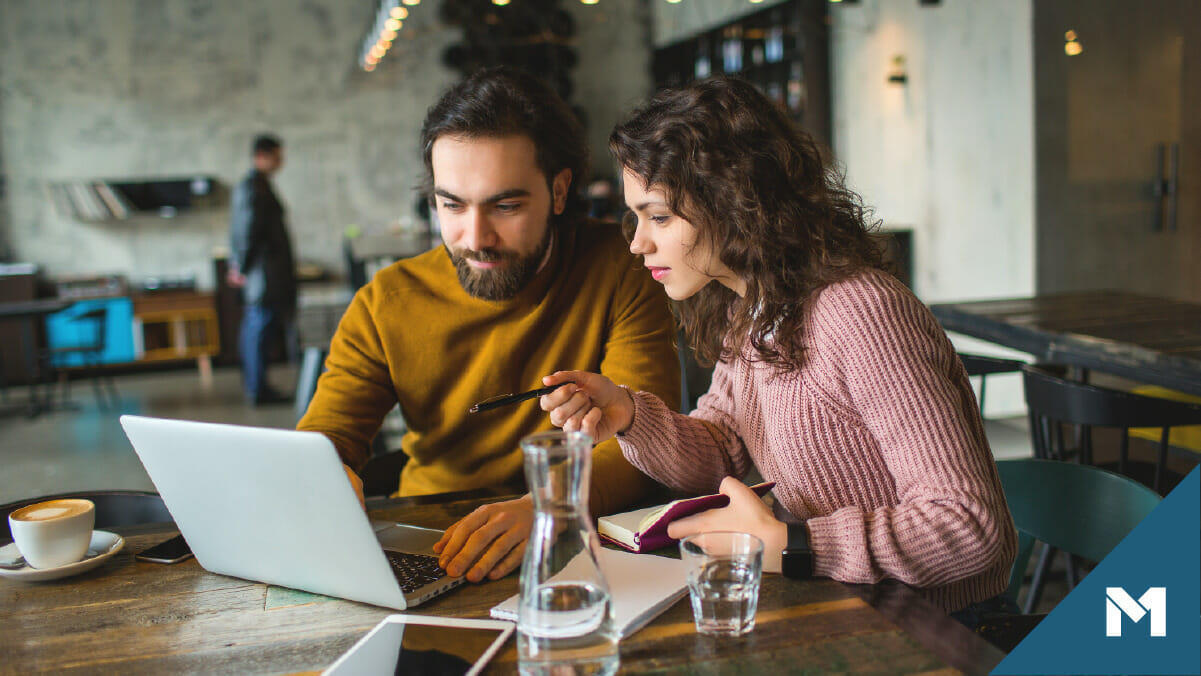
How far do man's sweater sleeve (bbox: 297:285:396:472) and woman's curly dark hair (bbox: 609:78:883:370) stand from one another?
74 centimetres

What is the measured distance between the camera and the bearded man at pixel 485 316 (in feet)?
5.78

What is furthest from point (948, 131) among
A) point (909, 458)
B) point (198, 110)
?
point (198, 110)

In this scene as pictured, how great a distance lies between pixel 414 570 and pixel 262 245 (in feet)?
18.1

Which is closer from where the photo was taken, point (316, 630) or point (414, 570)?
point (316, 630)

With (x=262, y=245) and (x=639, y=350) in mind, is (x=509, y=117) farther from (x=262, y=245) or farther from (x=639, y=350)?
(x=262, y=245)

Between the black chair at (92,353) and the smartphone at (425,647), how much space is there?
6.00m

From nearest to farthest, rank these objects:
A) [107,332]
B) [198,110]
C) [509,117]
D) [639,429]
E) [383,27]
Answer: [639,429] < [509,117] < [383,27] < [107,332] < [198,110]

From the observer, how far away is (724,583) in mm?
955

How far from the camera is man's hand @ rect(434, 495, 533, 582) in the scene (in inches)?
45.3

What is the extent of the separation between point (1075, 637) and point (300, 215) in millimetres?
8575

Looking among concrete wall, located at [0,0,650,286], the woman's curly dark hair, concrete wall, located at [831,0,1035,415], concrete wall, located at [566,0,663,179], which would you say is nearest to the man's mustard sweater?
the woman's curly dark hair

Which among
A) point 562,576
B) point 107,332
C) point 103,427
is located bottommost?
point 103,427

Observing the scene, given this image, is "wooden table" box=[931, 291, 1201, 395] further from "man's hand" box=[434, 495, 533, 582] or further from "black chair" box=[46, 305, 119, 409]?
"black chair" box=[46, 305, 119, 409]

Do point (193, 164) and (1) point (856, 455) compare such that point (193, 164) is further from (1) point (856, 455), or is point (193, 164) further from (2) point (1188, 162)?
(1) point (856, 455)
